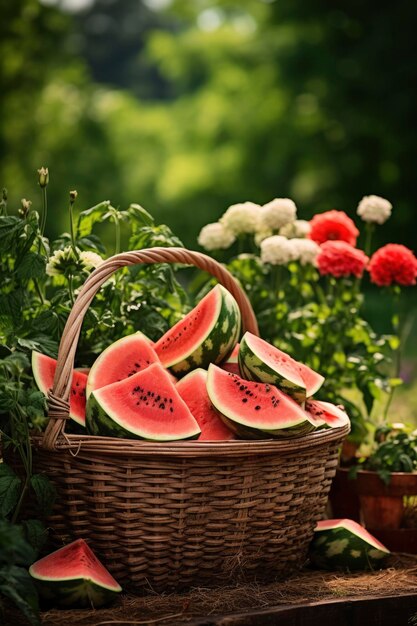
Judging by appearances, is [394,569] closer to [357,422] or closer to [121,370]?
[357,422]

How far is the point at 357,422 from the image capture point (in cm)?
393

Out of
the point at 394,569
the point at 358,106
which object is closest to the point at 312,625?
the point at 394,569

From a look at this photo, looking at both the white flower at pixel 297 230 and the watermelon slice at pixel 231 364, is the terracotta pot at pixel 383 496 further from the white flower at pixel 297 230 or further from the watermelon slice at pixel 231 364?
the white flower at pixel 297 230

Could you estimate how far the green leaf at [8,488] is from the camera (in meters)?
2.72

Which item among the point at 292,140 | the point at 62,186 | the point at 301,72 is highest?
the point at 301,72

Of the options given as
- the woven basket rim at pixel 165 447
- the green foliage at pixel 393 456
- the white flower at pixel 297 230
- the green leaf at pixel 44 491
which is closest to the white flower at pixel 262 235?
the white flower at pixel 297 230

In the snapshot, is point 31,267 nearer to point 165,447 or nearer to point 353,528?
point 165,447

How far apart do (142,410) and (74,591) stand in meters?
0.59

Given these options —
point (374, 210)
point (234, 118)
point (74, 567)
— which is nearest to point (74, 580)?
point (74, 567)

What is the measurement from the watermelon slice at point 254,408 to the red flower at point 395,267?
4.00ft

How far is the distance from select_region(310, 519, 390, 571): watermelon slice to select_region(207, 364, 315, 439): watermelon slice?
623mm

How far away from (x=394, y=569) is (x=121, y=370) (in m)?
1.29

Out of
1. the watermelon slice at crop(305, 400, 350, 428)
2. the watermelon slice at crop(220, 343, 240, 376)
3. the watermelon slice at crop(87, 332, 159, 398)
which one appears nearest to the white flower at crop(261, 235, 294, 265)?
the watermelon slice at crop(220, 343, 240, 376)

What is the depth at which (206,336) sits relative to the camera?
3.21 m
